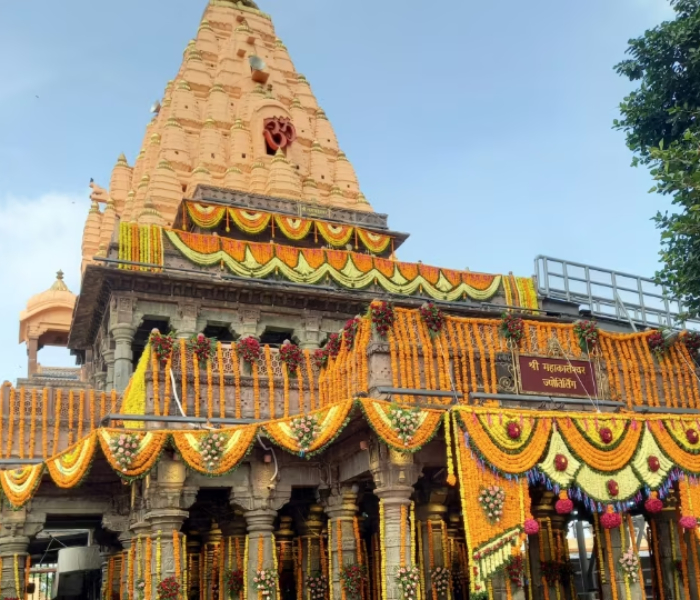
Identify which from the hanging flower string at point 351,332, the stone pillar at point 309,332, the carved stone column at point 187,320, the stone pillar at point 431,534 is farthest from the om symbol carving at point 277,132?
the stone pillar at point 431,534

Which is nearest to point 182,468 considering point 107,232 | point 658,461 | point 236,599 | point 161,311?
point 236,599

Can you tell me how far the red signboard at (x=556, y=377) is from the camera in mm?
16453

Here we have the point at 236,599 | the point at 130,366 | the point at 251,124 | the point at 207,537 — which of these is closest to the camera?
the point at 236,599

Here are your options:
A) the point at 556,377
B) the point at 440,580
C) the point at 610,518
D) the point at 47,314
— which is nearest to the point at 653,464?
the point at 610,518

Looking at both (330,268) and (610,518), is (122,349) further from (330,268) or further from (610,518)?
(610,518)

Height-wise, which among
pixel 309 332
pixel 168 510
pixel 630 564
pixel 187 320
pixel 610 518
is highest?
pixel 187 320

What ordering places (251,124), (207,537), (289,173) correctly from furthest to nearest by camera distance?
(251,124)
(289,173)
(207,537)

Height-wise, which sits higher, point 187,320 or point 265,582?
point 187,320

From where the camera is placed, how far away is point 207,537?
2112cm

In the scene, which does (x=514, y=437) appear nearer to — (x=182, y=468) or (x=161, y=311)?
(x=182, y=468)

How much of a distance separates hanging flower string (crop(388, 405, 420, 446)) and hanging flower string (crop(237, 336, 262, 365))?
464 centimetres

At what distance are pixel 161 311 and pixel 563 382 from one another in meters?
15.2

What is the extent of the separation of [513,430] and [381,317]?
11.5 ft

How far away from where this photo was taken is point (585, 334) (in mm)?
17172
